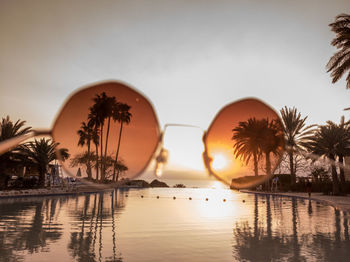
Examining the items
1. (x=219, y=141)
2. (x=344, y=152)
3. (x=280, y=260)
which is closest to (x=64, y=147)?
(x=219, y=141)

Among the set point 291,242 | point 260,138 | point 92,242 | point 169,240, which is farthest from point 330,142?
point 260,138

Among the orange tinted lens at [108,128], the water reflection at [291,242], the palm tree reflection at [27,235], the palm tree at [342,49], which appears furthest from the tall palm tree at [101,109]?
the palm tree at [342,49]

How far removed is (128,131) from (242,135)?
110cm

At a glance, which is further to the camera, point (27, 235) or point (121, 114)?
point (27, 235)

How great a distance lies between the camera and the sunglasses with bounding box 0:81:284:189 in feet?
7.42

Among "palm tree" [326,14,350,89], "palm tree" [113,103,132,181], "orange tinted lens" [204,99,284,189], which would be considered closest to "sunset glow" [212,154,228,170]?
"orange tinted lens" [204,99,284,189]

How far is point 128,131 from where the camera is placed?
2396 mm

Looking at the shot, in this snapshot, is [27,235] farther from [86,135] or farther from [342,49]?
[342,49]

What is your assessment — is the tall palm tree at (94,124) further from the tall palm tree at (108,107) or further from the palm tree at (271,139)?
the palm tree at (271,139)

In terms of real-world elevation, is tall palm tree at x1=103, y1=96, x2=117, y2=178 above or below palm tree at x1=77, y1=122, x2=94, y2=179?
above

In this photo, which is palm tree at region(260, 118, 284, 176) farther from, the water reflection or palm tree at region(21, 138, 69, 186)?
palm tree at region(21, 138, 69, 186)

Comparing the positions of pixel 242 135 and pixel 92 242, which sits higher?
pixel 242 135

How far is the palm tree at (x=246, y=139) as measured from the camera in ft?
9.15

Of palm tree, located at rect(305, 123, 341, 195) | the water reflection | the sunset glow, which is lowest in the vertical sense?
the water reflection
